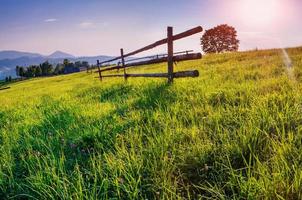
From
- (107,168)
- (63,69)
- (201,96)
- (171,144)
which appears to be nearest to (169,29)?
(201,96)

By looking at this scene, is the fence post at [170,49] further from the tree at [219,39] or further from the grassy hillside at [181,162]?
the tree at [219,39]

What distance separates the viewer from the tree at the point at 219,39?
81125mm

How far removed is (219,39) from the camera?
82125 millimetres

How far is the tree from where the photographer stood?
81125 mm

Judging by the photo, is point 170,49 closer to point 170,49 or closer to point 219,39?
point 170,49

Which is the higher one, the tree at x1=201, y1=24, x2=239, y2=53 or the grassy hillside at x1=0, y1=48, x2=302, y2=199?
the tree at x1=201, y1=24, x2=239, y2=53

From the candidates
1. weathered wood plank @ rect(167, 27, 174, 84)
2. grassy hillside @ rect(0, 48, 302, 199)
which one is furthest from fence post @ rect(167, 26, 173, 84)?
grassy hillside @ rect(0, 48, 302, 199)

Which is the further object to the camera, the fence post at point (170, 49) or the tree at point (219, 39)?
the tree at point (219, 39)

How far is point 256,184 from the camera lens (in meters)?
1.83

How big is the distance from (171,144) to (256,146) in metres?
0.89

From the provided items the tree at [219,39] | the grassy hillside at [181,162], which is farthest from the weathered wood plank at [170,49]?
the tree at [219,39]

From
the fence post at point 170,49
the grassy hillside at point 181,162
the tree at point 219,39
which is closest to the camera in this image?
the grassy hillside at point 181,162

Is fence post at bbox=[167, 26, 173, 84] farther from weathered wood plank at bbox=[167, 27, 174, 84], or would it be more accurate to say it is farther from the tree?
the tree

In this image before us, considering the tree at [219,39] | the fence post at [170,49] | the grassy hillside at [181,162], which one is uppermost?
A: the tree at [219,39]
